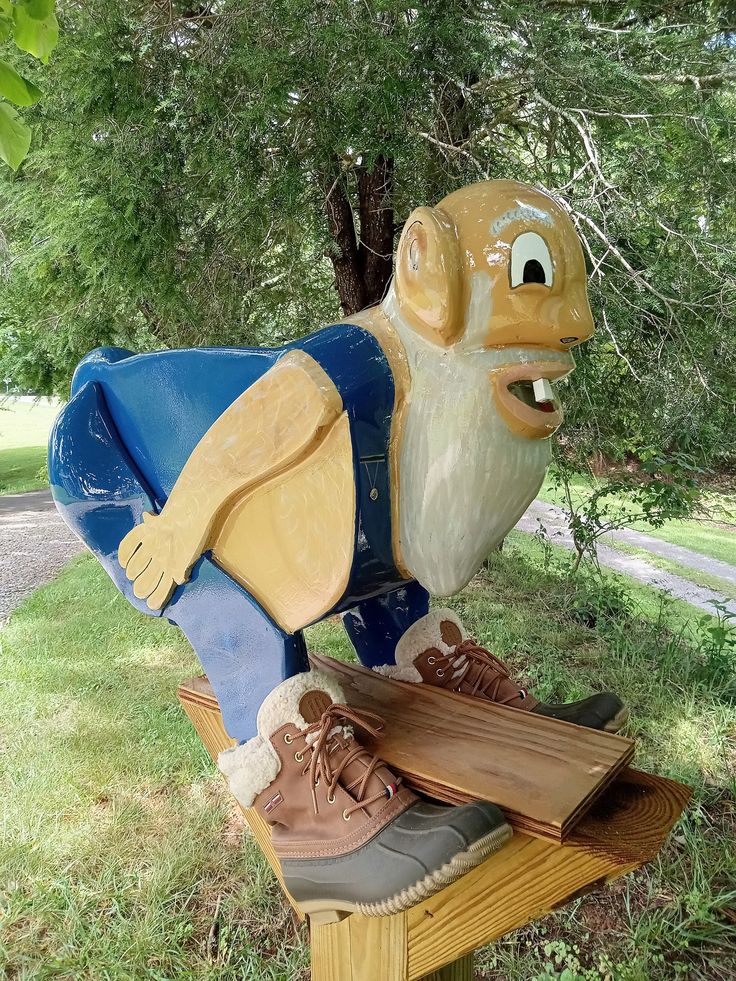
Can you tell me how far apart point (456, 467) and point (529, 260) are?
26 centimetres

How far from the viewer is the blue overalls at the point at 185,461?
2.97ft

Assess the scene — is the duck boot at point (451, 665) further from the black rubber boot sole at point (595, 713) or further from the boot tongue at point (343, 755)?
the boot tongue at point (343, 755)

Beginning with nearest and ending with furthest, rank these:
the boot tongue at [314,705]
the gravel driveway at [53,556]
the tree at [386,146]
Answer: the boot tongue at [314,705]
the tree at [386,146]
the gravel driveway at [53,556]

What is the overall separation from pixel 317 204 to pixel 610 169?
1.03m

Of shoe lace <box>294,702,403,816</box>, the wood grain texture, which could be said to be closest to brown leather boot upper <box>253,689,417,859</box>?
shoe lace <box>294,702,403,816</box>

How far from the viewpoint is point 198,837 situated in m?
1.83

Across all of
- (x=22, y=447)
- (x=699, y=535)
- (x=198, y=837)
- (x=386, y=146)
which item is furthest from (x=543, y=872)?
(x=22, y=447)

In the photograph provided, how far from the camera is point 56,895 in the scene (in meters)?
1.62

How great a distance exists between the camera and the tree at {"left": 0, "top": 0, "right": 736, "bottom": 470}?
1.92m

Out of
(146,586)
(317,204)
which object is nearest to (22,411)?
(317,204)

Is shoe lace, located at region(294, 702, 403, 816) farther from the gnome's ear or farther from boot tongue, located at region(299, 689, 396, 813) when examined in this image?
the gnome's ear

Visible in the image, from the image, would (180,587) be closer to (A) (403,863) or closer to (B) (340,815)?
(B) (340,815)

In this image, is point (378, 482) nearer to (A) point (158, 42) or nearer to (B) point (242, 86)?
(B) point (242, 86)

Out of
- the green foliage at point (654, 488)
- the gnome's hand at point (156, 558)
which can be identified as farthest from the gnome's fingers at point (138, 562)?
the green foliage at point (654, 488)
